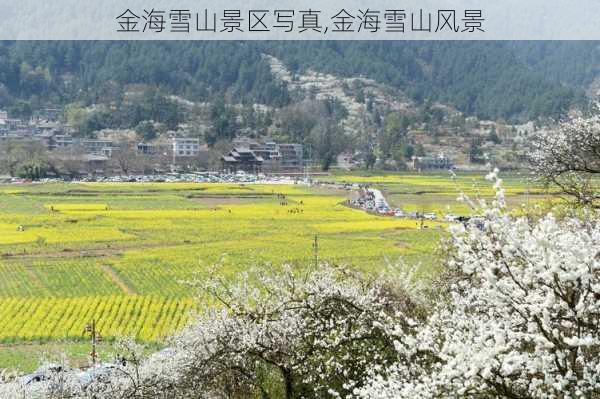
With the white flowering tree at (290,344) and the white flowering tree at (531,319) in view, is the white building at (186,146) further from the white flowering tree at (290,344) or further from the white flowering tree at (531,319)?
the white flowering tree at (531,319)

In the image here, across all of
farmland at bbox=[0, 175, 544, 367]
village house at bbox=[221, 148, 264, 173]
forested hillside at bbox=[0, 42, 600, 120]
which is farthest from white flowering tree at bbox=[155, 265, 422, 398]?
forested hillside at bbox=[0, 42, 600, 120]

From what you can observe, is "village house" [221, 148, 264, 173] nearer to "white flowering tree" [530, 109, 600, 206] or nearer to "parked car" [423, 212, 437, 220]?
"parked car" [423, 212, 437, 220]

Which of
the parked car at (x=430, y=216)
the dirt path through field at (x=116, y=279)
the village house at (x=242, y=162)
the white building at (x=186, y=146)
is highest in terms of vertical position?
the white building at (x=186, y=146)

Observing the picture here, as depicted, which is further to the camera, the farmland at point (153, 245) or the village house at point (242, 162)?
the village house at point (242, 162)

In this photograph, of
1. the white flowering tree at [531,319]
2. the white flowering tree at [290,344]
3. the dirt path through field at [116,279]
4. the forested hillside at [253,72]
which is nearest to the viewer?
the white flowering tree at [531,319]

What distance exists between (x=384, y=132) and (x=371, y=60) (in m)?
56.7

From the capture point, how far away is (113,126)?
106062 mm

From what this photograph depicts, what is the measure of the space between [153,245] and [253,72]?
4687 inches

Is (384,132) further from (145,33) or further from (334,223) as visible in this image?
(145,33)

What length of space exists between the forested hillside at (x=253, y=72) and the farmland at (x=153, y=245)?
7614 centimetres

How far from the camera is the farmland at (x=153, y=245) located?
66.5 ft

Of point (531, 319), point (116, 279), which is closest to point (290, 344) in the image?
point (531, 319)

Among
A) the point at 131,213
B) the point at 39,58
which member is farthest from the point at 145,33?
the point at 131,213

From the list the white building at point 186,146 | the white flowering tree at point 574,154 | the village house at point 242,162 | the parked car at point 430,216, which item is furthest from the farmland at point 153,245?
the white building at point 186,146
